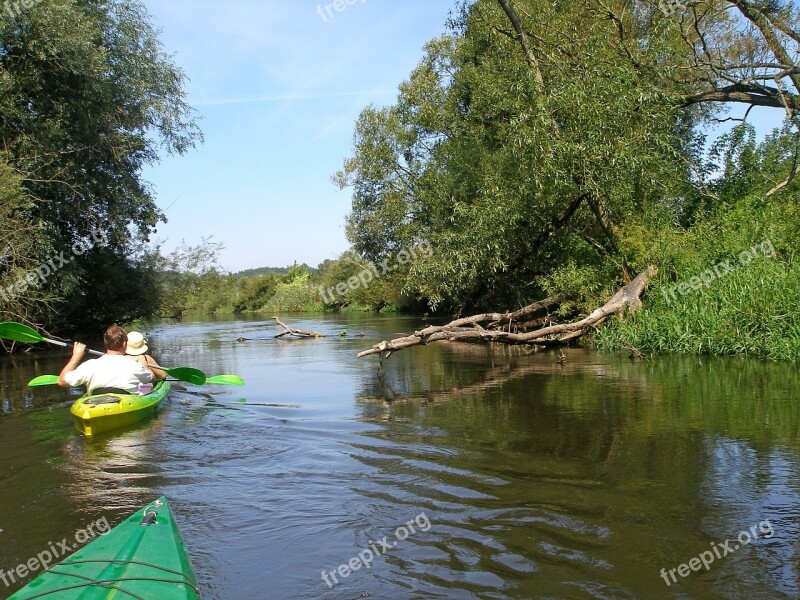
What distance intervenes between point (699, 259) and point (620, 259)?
1.82m

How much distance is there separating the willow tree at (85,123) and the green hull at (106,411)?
8232 millimetres

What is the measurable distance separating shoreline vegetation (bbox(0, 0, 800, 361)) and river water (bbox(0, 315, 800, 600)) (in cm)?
442

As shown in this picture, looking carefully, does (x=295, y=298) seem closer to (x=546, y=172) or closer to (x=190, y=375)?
(x=546, y=172)

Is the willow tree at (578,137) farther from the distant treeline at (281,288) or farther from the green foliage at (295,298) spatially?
the green foliage at (295,298)

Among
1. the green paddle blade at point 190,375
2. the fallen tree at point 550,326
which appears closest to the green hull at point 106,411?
the green paddle blade at point 190,375

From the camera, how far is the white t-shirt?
26.1 feet

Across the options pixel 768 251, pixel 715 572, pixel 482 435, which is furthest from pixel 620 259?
pixel 715 572

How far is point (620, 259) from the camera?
1570cm

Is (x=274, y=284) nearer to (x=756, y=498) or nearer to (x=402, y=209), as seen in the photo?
(x=402, y=209)

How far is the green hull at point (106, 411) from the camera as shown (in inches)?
300

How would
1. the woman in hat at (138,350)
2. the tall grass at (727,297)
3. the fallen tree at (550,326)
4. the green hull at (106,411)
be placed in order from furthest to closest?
the fallen tree at (550,326)
the tall grass at (727,297)
the woman in hat at (138,350)
the green hull at (106,411)

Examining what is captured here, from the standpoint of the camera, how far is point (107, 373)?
8.23 meters

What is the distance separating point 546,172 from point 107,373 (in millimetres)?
9984

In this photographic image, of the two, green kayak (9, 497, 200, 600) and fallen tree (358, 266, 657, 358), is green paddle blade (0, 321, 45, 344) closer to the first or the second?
fallen tree (358, 266, 657, 358)
